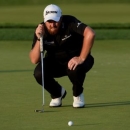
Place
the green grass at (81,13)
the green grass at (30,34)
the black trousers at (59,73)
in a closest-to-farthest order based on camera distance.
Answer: the black trousers at (59,73) → the green grass at (30,34) → the green grass at (81,13)

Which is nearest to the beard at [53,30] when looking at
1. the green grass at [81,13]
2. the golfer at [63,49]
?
the golfer at [63,49]

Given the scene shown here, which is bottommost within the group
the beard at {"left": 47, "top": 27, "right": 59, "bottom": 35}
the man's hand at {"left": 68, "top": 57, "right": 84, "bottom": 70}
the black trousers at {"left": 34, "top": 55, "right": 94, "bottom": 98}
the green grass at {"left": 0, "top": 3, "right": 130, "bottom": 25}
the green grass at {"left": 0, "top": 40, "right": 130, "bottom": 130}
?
the green grass at {"left": 0, "top": 3, "right": 130, "bottom": 25}

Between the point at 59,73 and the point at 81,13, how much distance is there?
12.6 metres

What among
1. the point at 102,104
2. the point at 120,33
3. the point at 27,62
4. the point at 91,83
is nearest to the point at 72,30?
the point at 102,104

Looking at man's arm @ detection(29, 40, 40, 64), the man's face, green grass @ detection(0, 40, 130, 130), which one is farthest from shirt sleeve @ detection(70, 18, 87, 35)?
green grass @ detection(0, 40, 130, 130)

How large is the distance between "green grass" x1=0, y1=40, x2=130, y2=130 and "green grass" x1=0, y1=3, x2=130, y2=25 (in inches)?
233

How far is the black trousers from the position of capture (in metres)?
7.12

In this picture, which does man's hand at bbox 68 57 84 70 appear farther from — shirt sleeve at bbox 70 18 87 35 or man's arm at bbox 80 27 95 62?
shirt sleeve at bbox 70 18 87 35

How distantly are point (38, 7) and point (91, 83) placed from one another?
13768 mm

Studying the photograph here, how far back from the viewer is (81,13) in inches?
781

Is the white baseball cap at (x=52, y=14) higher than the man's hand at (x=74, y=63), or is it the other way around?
the white baseball cap at (x=52, y=14)

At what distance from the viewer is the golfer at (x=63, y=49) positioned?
23.0ft

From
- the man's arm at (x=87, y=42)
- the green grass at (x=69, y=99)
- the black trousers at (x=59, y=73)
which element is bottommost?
the green grass at (x=69, y=99)

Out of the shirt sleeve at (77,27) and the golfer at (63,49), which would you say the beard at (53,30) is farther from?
the shirt sleeve at (77,27)
